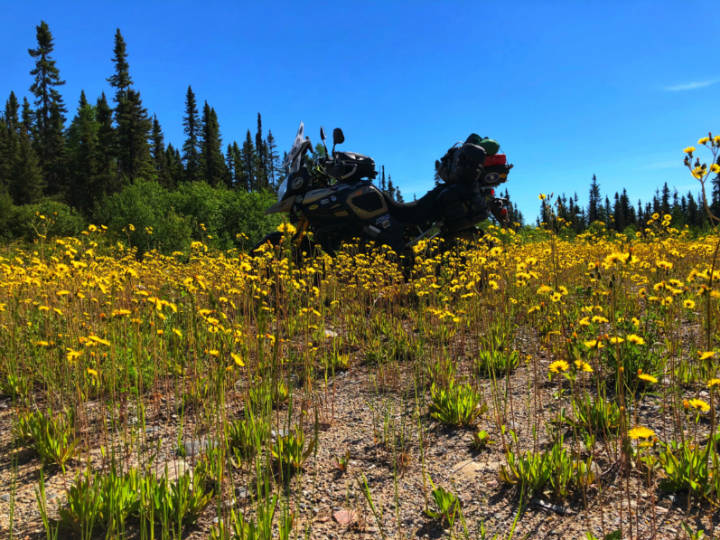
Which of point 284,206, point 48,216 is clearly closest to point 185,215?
point 48,216

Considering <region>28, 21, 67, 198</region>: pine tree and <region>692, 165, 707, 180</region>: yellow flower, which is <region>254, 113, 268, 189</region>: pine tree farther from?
<region>692, 165, 707, 180</region>: yellow flower

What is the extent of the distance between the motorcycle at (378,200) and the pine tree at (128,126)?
37.7 m

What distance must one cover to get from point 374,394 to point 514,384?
120 centimetres

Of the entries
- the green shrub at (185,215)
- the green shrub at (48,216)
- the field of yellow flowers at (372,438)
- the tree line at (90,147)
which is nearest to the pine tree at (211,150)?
the tree line at (90,147)

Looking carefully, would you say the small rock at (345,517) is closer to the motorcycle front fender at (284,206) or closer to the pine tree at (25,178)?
the motorcycle front fender at (284,206)

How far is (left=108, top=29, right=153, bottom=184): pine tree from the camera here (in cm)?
3809

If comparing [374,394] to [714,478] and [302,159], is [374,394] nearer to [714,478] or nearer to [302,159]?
[714,478]

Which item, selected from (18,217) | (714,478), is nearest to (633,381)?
(714,478)

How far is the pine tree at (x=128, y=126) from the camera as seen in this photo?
38094 millimetres

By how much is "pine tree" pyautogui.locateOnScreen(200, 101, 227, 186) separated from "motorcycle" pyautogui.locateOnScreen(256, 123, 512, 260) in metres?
48.5

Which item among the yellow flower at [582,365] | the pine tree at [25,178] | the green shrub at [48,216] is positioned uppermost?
the pine tree at [25,178]

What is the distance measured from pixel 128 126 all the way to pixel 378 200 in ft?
133

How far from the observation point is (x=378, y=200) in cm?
645

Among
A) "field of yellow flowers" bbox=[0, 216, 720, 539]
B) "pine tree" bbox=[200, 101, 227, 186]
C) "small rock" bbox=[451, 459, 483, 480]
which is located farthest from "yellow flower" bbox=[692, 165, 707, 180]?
"pine tree" bbox=[200, 101, 227, 186]
